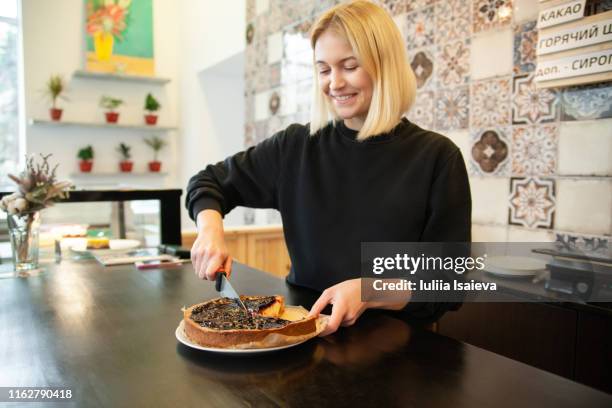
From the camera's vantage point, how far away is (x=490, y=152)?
2.28 metres

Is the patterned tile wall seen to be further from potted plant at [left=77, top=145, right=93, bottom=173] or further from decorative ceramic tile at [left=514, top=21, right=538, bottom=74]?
potted plant at [left=77, top=145, right=93, bottom=173]

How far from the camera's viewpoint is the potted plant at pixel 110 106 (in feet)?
18.4

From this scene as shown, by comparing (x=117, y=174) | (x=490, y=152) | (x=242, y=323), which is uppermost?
(x=490, y=152)

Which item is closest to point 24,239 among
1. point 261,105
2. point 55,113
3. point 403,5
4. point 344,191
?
point 344,191

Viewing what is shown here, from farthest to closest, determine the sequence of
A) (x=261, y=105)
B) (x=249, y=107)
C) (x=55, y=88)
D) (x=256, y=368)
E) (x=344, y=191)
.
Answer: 1. (x=55, y=88)
2. (x=249, y=107)
3. (x=261, y=105)
4. (x=344, y=191)
5. (x=256, y=368)

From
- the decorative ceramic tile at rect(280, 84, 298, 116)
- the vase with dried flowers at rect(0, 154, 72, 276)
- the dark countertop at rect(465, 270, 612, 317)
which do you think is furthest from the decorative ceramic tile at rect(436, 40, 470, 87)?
the vase with dried flowers at rect(0, 154, 72, 276)

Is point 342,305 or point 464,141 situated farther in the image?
point 464,141

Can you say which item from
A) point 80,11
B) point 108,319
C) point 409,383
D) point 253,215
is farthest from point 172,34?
point 409,383

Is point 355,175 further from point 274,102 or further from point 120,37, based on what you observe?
point 120,37

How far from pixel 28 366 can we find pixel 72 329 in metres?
0.19

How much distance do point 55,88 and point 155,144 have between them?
119 centimetres

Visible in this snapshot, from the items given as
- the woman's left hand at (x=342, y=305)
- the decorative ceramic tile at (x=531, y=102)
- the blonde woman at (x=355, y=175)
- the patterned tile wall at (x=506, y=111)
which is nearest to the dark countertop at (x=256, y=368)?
the woman's left hand at (x=342, y=305)

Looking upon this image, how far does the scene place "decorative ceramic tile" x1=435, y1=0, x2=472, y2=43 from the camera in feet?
7.89

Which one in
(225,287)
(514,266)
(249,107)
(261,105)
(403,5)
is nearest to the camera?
(225,287)
